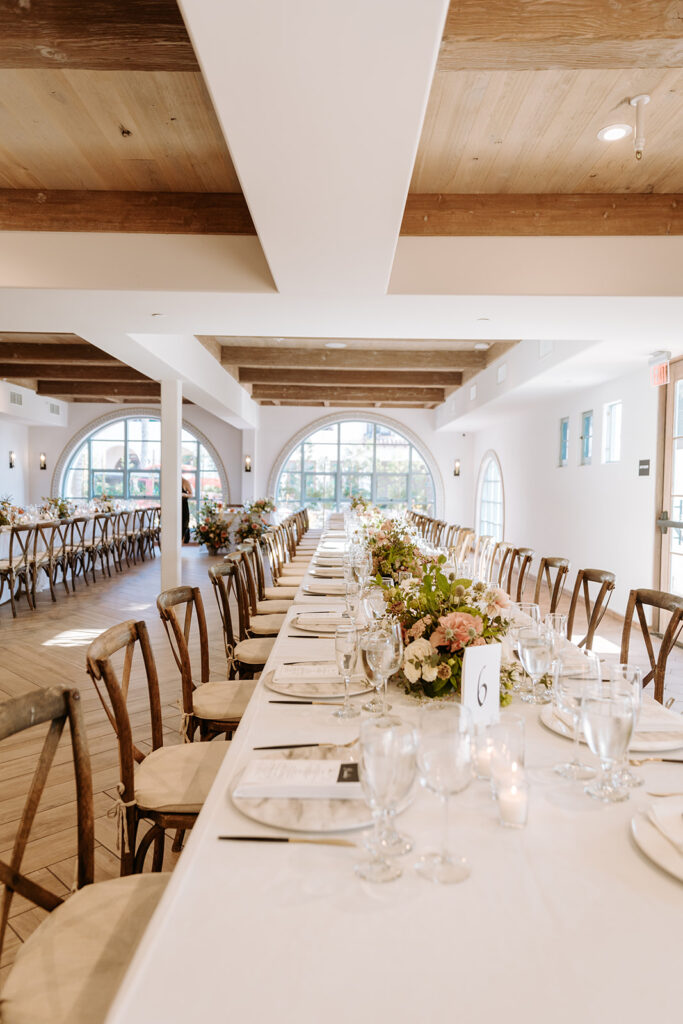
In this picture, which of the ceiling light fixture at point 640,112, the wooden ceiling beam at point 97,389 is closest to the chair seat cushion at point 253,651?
the ceiling light fixture at point 640,112

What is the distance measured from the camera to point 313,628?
2.52 meters

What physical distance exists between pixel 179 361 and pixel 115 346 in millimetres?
1090

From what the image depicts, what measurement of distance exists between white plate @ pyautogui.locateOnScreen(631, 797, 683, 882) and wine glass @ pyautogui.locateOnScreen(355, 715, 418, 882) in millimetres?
378

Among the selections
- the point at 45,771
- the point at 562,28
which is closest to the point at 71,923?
the point at 45,771

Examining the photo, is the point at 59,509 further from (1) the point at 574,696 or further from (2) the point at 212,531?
(1) the point at 574,696

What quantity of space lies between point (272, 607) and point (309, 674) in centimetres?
251

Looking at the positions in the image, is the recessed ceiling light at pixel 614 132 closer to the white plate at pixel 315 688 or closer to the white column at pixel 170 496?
the white plate at pixel 315 688

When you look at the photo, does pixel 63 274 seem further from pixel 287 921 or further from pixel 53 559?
pixel 53 559

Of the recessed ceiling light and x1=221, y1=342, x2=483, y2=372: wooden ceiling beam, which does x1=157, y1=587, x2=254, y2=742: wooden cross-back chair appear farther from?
x1=221, y1=342, x2=483, y2=372: wooden ceiling beam

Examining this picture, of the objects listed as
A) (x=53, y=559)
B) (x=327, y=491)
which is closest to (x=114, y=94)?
(x=53, y=559)

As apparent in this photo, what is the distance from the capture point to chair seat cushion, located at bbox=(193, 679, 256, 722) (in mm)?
2352

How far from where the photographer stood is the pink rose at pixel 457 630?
5.08 ft

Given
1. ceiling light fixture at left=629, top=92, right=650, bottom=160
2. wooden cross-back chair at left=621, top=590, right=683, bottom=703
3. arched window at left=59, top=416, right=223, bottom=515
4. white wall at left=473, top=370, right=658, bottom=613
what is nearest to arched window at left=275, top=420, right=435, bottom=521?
arched window at left=59, top=416, right=223, bottom=515

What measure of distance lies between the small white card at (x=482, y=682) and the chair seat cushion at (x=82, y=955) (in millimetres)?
712
